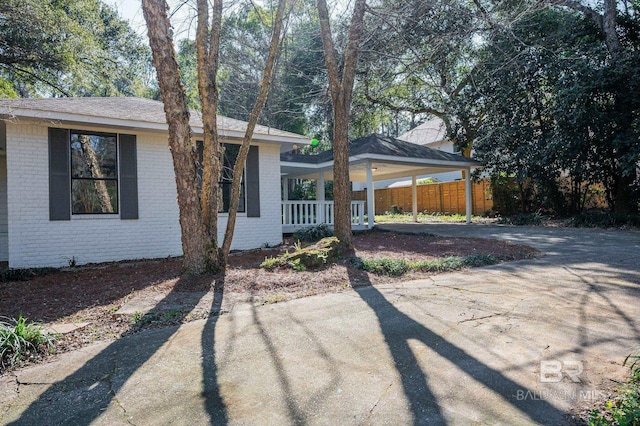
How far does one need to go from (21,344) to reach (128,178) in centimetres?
523

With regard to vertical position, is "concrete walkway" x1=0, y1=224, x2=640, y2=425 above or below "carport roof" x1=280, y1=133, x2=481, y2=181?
below

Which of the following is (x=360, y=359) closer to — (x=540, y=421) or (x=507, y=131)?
(x=540, y=421)

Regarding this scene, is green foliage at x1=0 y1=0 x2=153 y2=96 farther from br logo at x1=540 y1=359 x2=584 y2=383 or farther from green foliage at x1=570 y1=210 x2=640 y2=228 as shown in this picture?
green foliage at x1=570 y1=210 x2=640 y2=228

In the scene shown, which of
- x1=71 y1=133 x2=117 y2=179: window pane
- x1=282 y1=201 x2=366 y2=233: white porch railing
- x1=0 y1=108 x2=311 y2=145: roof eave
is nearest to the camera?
x1=0 y1=108 x2=311 y2=145: roof eave

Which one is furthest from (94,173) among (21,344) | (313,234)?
(21,344)

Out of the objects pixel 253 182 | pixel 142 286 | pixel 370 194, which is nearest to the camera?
pixel 142 286

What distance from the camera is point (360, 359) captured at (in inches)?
110

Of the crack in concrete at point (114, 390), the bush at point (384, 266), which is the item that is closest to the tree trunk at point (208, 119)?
the bush at point (384, 266)

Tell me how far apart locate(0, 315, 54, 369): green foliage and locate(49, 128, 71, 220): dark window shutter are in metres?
4.54

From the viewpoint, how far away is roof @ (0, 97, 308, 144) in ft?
21.8

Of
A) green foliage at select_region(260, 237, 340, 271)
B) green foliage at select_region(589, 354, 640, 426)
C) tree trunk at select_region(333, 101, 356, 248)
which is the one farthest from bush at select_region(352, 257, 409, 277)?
green foliage at select_region(589, 354, 640, 426)

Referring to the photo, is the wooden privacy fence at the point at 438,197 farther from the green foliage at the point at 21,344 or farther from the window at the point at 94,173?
the green foliage at the point at 21,344

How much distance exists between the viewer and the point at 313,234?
9.77 m

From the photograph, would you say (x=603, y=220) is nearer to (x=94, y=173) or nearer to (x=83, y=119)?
(x=94, y=173)
